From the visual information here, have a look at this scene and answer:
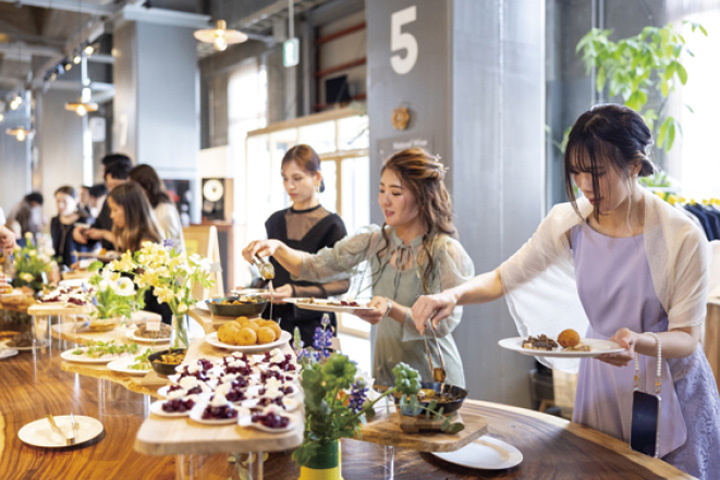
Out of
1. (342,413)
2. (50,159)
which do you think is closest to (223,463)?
(342,413)

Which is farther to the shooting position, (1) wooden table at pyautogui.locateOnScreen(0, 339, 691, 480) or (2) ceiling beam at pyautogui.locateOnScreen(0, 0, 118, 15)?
(2) ceiling beam at pyautogui.locateOnScreen(0, 0, 118, 15)

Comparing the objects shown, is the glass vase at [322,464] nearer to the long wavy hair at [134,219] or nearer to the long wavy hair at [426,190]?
the long wavy hair at [426,190]

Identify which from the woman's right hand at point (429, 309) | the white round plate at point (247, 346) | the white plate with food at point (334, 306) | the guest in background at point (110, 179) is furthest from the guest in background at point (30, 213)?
the woman's right hand at point (429, 309)

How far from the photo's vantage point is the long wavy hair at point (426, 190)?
2.47 metres

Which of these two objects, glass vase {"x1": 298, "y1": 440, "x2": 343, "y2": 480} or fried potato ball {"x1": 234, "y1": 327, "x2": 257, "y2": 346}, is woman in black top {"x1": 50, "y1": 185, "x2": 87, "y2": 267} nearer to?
fried potato ball {"x1": 234, "y1": 327, "x2": 257, "y2": 346}

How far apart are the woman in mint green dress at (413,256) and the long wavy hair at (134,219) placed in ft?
5.90

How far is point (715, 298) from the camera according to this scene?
3393 millimetres

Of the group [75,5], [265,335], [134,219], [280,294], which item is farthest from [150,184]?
[75,5]

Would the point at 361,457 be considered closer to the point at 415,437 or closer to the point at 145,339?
the point at 415,437

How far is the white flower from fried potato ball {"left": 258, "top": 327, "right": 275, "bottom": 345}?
1.06m

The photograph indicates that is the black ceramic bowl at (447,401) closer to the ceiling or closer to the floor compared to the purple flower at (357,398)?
closer to the floor

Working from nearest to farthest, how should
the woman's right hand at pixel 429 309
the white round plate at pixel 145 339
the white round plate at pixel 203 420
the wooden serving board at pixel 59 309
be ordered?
the white round plate at pixel 203 420
the woman's right hand at pixel 429 309
the white round plate at pixel 145 339
the wooden serving board at pixel 59 309

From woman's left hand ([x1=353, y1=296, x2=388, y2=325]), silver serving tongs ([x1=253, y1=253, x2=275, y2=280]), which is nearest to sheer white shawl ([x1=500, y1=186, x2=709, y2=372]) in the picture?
woman's left hand ([x1=353, y1=296, x2=388, y2=325])

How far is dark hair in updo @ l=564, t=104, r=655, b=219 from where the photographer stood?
1832mm
